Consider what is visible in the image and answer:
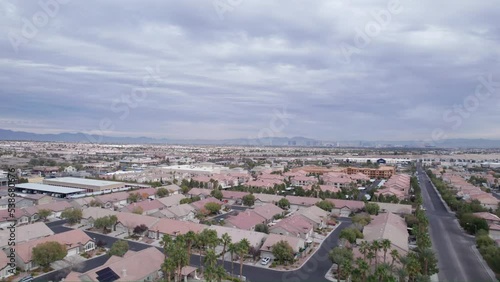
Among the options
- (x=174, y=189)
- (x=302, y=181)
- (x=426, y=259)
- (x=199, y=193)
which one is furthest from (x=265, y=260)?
(x=302, y=181)

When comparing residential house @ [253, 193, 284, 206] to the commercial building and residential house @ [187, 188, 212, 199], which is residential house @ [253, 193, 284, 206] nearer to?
residential house @ [187, 188, 212, 199]

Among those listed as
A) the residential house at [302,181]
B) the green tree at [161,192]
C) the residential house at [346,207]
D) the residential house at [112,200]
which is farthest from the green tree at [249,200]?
the residential house at [302,181]

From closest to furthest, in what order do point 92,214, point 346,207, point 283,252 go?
point 283,252, point 92,214, point 346,207

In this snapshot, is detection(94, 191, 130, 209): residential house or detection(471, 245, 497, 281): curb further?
detection(94, 191, 130, 209): residential house

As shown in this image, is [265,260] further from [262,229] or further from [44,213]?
[44,213]

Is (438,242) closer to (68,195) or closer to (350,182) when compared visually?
(350,182)

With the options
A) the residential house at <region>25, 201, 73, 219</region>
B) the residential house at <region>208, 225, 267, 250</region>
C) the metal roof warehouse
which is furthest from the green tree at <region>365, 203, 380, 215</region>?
the metal roof warehouse

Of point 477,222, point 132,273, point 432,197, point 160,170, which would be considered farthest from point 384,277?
point 160,170
